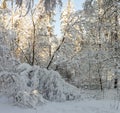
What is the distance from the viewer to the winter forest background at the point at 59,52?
9.17 m

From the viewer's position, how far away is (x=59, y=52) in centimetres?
1566

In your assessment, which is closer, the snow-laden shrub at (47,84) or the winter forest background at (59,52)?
the winter forest background at (59,52)

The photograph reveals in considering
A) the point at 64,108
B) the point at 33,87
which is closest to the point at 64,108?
the point at 64,108

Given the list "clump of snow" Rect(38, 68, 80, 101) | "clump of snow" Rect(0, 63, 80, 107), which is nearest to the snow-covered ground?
"clump of snow" Rect(0, 63, 80, 107)

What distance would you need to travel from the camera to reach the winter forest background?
30.1 ft

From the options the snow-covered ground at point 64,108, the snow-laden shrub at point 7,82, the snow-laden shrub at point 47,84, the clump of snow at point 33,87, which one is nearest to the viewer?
the snow-covered ground at point 64,108

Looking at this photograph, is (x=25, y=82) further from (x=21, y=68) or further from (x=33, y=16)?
(x=33, y=16)

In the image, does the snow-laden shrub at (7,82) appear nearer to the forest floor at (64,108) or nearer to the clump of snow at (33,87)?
the clump of snow at (33,87)

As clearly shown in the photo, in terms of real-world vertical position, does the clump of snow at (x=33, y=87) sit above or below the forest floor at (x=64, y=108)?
above

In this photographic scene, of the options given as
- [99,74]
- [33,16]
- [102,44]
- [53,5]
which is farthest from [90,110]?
[99,74]

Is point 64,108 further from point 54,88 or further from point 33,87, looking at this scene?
point 54,88

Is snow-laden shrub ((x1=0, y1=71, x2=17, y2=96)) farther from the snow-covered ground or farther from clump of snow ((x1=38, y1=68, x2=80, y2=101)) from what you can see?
clump of snow ((x1=38, y1=68, x2=80, y2=101))

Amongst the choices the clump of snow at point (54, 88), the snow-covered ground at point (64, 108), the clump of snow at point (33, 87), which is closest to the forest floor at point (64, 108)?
the snow-covered ground at point (64, 108)

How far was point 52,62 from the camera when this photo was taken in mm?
15531
